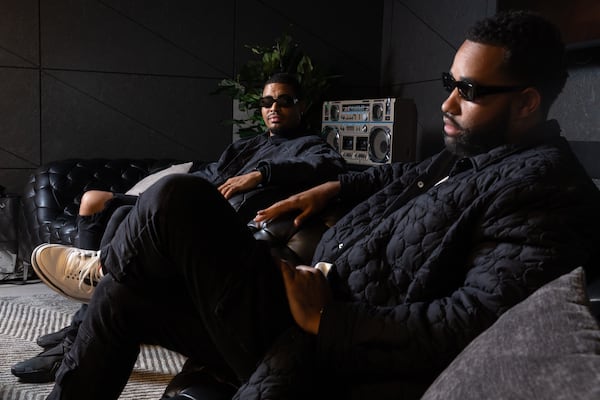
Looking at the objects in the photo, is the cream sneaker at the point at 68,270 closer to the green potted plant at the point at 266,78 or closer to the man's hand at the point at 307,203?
the man's hand at the point at 307,203

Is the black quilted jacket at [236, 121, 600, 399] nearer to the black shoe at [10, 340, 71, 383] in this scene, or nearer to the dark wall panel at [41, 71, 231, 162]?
the black shoe at [10, 340, 71, 383]

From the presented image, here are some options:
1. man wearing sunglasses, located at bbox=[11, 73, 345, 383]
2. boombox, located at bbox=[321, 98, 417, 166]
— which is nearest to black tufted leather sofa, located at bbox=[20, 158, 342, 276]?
man wearing sunglasses, located at bbox=[11, 73, 345, 383]

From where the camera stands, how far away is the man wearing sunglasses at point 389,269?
1048 mm

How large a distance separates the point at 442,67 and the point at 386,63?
102 cm

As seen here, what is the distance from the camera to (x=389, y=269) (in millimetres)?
1258

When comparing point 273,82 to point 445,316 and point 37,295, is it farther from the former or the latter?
point 445,316

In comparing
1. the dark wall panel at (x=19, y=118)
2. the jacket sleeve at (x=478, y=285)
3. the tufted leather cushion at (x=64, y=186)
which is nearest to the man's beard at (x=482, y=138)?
the jacket sleeve at (x=478, y=285)

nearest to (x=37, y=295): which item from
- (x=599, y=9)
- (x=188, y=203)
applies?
(x=188, y=203)

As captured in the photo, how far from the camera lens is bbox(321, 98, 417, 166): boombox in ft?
12.1

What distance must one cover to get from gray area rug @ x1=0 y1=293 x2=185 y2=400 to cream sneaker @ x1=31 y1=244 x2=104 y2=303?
542 mm

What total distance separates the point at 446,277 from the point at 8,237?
129 inches

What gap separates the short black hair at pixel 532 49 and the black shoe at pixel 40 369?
165cm

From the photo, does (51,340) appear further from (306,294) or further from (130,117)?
(130,117)

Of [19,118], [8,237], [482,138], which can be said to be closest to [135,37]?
[19,118]
